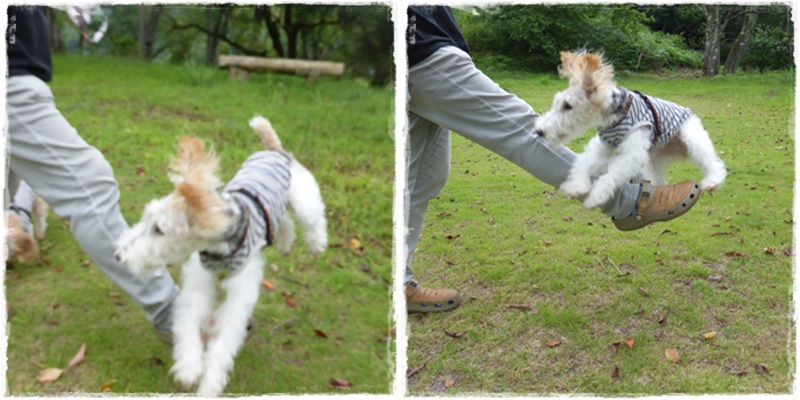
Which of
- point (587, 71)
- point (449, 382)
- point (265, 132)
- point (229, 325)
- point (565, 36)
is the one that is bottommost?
point (449, 382)

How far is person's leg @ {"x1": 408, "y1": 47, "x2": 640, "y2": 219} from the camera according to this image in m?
1.74

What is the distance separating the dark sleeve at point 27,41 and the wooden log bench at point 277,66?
38.3 inches

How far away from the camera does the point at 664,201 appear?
186cm

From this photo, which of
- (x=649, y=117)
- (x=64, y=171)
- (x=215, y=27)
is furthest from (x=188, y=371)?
(x=649, y=117)

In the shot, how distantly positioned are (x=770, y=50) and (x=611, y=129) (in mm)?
519

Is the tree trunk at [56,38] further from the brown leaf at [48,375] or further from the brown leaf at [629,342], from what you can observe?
the brown leaf at [629,342]

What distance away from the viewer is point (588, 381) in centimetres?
201

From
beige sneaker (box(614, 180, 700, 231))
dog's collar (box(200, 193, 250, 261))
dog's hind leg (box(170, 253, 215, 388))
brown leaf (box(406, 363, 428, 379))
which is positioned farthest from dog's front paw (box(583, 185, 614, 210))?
dog's hind leg (box(170, 253, 215, 388))

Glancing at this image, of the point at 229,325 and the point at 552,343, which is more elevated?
the point at 229,325

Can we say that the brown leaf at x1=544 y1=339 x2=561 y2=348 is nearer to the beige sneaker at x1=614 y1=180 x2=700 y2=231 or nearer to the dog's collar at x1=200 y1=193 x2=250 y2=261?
the beige sneaker at x1=614 y1=180 x2=700 y2=231

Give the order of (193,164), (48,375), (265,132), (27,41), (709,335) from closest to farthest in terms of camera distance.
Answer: (193,164), (27,41), (48,375), (709,335), (265,132)

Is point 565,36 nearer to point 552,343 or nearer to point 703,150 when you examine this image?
point 703,150

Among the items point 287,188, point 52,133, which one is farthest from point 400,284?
point 52,133

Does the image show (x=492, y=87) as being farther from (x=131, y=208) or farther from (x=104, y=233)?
(x=131, y=208)
